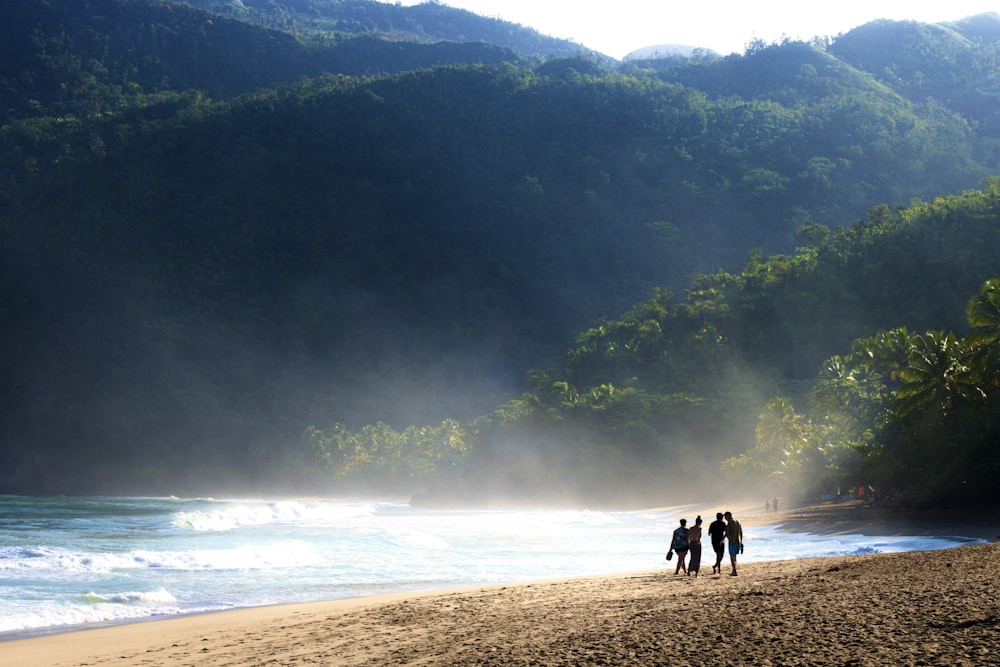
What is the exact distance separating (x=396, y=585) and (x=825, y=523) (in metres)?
19.8

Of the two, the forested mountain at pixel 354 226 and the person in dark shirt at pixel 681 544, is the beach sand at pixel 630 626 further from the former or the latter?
the forested mountain at pixel 354 226

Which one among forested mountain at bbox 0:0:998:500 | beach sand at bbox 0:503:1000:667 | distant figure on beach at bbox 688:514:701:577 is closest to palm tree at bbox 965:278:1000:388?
beach sand at bbox 0:503:1000:667

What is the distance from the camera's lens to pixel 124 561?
23.3 meters

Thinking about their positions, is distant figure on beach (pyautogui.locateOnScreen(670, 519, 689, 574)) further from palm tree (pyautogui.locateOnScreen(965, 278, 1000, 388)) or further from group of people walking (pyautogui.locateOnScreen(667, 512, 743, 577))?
palm tree (pyautogui.locateOnScreen(965, 278, 1000, 388))

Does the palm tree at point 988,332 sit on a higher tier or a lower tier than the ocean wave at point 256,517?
higher

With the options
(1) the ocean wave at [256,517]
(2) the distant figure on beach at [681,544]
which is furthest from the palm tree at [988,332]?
(1) the ocean wave at [256,517]

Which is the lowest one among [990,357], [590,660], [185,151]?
[590,660]

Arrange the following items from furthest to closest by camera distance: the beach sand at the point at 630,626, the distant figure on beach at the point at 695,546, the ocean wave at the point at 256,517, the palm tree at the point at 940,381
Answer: the ocean wave at the point at 256,517, the palm tree at the point at 940,381, the distant figure on beach at the point at 695,546, the beach sand at the point at 630,626

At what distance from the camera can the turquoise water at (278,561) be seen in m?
17.2

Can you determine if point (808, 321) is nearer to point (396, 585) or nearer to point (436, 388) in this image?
point (436, 388)

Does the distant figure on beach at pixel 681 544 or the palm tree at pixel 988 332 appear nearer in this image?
the distant figure on beach at pixel 681 544

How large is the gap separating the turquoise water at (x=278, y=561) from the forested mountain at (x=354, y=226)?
75505 mm

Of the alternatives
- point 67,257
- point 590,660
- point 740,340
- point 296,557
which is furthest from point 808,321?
point 67,257

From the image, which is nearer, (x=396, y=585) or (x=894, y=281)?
(x=396, y=585)
